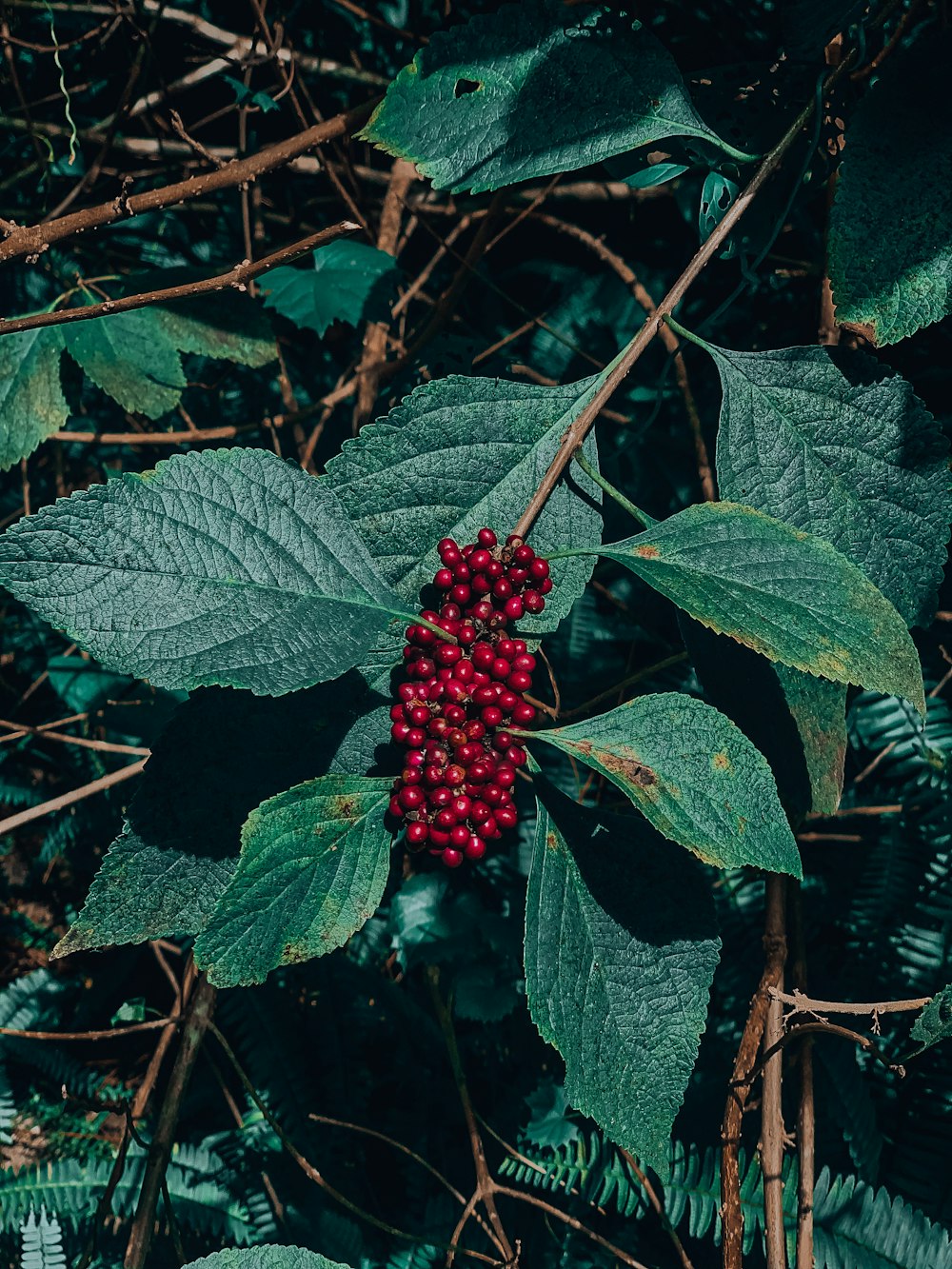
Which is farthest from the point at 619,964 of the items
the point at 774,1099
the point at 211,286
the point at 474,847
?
the point at 211,286

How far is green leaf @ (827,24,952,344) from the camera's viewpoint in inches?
31.4

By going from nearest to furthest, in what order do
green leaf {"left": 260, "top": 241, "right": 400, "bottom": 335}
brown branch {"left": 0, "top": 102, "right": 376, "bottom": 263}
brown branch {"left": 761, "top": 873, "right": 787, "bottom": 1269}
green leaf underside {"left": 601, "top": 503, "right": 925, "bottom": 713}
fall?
green leaf underside {"left": 601, "top": 503, "right": 925, "bottom": 713} < brown branch {"left": 761, "top": 873, "right": 787, "bottom": 1269} < brown branch {"left": 0, "top": 102, "right": 376, "bottom": 263} < green leaf {"left": 260, "top": 241, "right": 400, "bottom": 335}

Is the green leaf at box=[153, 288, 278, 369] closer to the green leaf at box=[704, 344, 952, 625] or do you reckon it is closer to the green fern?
the green leaf at box=[704, 344, 952, 625]

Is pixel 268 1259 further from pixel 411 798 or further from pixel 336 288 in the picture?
pixel 336 288

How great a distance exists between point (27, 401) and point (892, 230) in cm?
95

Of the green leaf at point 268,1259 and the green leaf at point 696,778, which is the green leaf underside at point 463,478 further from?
the green leaf at point 268,1259

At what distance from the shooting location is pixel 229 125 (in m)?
1.42

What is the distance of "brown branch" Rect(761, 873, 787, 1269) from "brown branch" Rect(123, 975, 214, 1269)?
55cm

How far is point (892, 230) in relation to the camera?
0.80 metres

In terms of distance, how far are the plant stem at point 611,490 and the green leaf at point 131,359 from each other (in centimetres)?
59

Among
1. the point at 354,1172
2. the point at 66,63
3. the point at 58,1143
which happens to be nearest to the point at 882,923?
the point at 354,1172

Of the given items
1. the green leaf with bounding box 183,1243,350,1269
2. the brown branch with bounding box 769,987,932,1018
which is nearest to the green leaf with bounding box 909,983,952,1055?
the brown branch with bounding box 769,987,932,1018

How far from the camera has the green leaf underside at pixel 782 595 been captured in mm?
629

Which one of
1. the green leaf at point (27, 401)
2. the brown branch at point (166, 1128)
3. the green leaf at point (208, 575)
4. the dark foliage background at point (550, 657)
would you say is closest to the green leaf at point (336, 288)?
the dark foliage background at point (550, 657)
